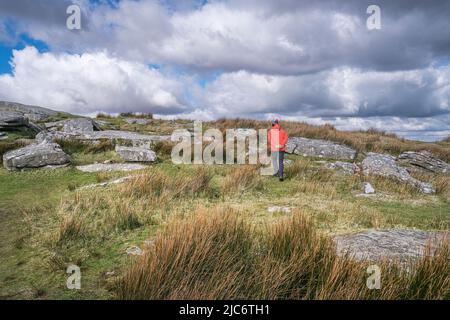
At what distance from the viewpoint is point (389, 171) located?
13.9 m

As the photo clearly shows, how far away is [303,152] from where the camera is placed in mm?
18391

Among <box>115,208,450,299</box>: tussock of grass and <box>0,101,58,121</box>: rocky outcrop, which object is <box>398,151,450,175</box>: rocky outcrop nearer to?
<box>115,208,450,299</box>: tussock of grass

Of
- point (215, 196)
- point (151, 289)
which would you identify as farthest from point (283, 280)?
point (215, 196)

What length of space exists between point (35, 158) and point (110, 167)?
2.64 meters

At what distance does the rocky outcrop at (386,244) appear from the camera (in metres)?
4.77

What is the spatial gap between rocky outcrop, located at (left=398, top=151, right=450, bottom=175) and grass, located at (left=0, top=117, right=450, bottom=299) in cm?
603

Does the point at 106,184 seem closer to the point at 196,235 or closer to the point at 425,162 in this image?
the point at 196,235

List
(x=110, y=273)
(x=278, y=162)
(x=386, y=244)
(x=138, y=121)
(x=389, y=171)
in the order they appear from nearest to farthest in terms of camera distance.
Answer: (x=110, y=273) < (x=386, y=244) < (x=389, y=171) < (x=278, y=162) < (x=138, y=121)

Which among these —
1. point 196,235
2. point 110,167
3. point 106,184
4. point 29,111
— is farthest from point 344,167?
point 29,111

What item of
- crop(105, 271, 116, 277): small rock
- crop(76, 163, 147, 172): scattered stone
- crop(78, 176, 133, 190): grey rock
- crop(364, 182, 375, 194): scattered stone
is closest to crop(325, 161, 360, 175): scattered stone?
crop(364, 182, 375, 194): scattered stone

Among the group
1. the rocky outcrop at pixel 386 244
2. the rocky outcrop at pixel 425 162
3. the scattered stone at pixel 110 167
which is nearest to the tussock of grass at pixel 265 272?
the rocky outcrop at pixel 386 244

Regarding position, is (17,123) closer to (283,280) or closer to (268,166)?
(268,166)
